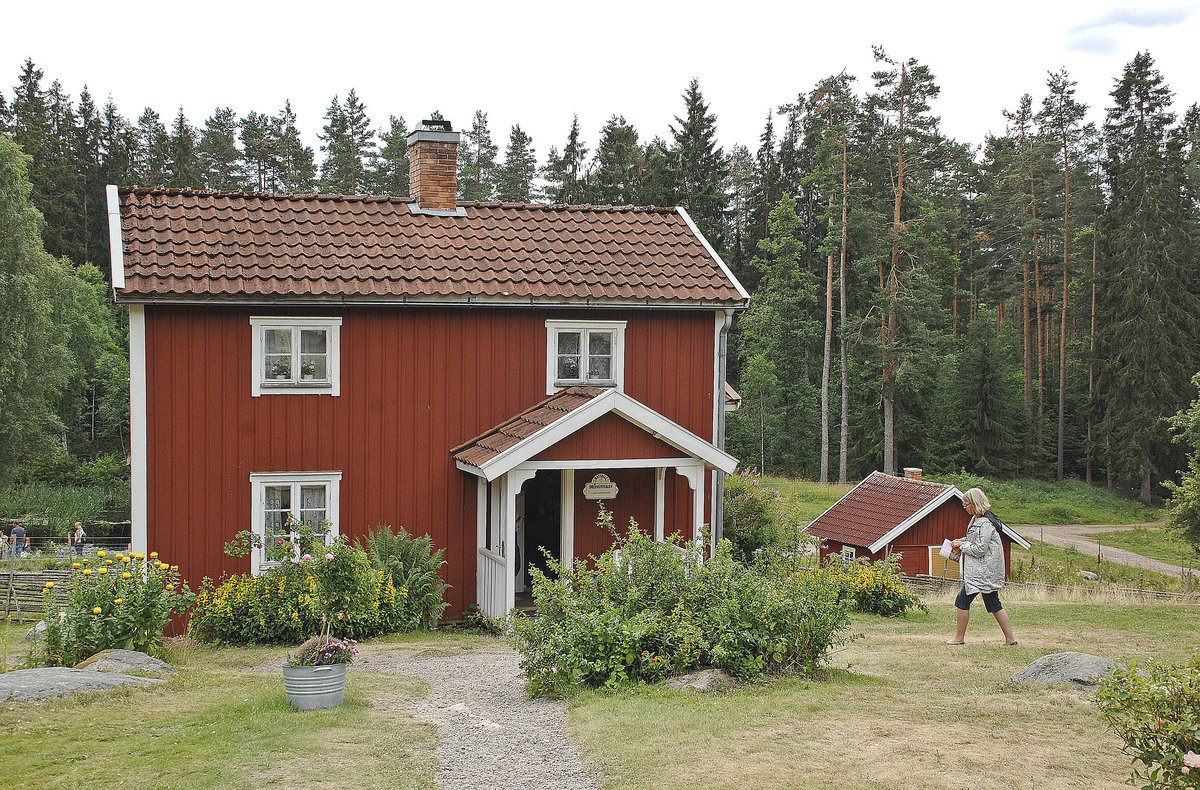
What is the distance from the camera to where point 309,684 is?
819 centimetres

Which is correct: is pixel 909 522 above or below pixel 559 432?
below

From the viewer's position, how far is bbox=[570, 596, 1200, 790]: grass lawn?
6059 mm

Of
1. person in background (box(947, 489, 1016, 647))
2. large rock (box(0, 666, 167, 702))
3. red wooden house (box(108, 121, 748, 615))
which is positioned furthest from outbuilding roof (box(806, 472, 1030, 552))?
large rock (box(0, 666, 167, 702))

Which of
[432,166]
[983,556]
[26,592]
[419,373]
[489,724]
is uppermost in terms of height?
[432,166]

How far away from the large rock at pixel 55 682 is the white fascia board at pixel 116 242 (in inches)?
250

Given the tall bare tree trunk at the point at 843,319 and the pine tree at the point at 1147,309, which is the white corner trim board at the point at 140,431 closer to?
the tall bare tree trunk at the point at 843,319

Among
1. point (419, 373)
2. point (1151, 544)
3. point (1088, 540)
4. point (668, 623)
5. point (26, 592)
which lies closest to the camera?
point (668, 623)

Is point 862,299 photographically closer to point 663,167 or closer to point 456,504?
point 663,167

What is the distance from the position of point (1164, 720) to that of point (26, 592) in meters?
22.5

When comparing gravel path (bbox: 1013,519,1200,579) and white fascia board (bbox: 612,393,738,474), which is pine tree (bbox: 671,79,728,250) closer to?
gravel path (bbox: 1013,519,1200,579)

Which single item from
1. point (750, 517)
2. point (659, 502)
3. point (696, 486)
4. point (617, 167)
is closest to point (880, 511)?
point (750, 517)

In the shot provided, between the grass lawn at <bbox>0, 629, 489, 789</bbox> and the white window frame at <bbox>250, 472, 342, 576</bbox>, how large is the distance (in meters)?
4.99

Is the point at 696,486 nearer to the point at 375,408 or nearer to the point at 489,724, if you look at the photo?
the point at 375,408

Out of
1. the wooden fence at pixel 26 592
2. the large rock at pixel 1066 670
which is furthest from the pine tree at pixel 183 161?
the large rock at pixel 1066 670
